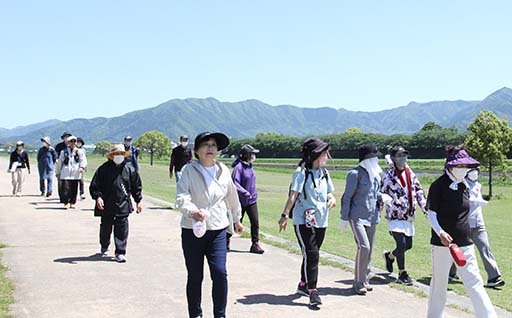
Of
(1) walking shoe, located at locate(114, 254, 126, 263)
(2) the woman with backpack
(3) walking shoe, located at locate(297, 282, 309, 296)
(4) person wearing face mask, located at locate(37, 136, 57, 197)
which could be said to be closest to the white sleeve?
(2) the woman with backpack

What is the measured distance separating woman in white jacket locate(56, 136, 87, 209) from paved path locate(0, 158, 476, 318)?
12.7 ft

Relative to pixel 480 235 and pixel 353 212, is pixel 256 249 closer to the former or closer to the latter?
pixel 353 212

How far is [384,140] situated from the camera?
5502 inches

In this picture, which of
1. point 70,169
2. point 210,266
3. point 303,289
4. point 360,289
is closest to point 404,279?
point 360,289

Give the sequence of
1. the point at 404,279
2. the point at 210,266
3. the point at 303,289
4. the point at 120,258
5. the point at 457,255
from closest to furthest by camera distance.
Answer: the point at 457,255
the point at 210,266
the point at 303,289
the point at 404,279
the point at 120,258

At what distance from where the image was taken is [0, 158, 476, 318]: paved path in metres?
6.54

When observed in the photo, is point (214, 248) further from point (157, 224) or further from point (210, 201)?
point (157, 224)

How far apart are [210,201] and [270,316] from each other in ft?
4.76

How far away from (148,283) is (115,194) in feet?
7.09

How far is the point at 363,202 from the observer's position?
774 cm

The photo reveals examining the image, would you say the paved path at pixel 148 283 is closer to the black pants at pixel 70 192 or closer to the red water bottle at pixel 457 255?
the red water bottle at pixel 457 255

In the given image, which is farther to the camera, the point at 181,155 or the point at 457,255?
the point at 181,155

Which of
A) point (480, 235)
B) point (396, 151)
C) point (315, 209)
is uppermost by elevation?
point (396, 151)

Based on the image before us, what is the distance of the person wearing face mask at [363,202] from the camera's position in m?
7.64
